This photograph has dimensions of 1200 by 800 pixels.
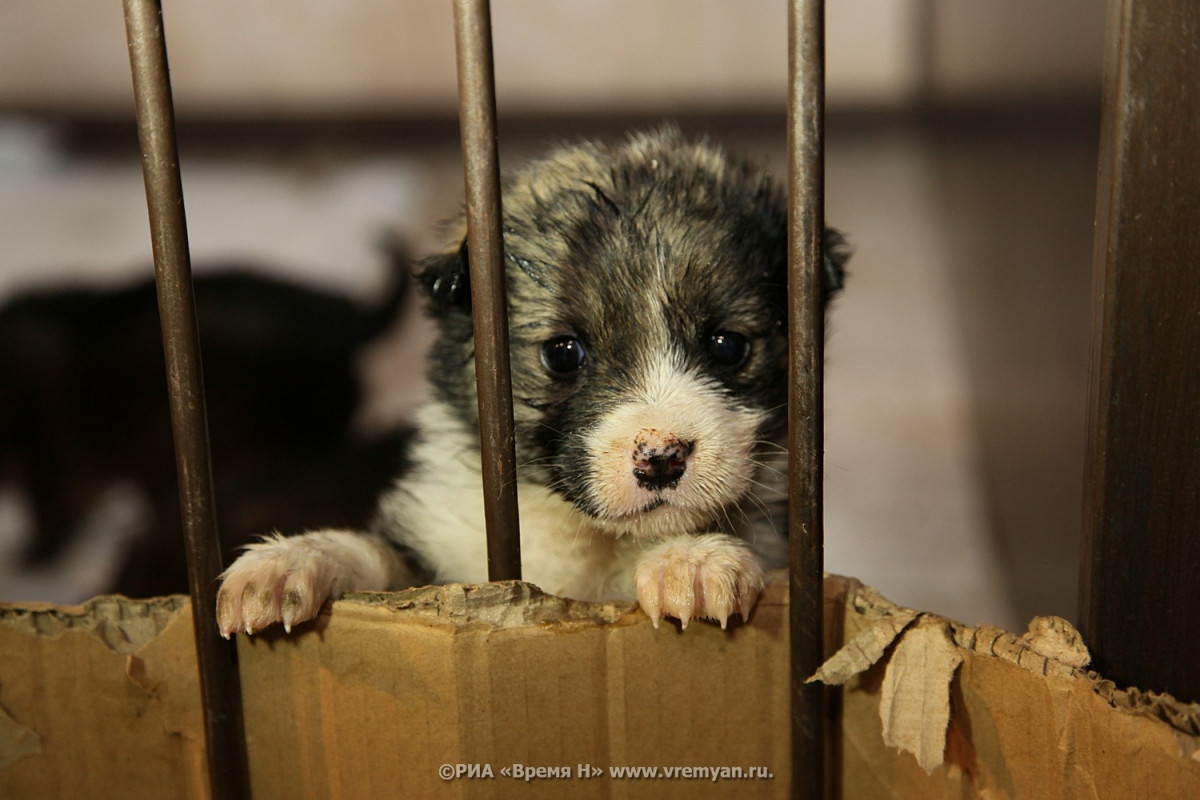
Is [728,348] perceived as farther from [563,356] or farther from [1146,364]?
[1146,364]

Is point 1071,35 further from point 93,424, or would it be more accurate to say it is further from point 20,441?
point 20,441

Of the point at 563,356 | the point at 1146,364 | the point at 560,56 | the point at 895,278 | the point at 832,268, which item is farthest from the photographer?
the point at 895,278

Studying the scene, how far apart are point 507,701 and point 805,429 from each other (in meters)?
0.65

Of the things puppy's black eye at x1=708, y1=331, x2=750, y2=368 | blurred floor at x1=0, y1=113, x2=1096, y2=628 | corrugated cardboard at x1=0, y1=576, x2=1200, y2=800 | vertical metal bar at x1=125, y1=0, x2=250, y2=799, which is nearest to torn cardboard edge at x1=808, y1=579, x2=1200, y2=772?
corrugated cardboard at x1=0, y1=576, x2=1200, y2=800

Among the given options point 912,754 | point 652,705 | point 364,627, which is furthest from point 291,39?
point 912,754

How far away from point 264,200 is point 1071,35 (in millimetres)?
2711

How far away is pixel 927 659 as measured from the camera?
4.65 feet

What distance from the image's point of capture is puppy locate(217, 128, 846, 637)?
1891mm

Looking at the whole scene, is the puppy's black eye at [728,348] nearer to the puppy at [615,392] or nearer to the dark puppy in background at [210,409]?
the puppy at [615,392]

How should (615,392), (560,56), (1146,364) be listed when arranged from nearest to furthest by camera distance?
(1146,364) < (615,392) < (560,56)

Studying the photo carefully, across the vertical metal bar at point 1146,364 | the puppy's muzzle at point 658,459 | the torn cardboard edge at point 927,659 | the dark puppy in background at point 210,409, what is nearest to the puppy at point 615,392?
the puppy's muzzle at point 658,459

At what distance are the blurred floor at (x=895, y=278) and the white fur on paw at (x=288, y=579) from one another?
1569 mm

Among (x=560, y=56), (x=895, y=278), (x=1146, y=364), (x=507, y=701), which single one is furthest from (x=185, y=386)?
(x=895, y=278)

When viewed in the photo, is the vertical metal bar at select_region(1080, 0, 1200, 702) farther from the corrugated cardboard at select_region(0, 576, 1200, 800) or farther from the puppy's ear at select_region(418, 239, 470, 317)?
the puppy's ear at select_region(418, 239, 470, 317)
